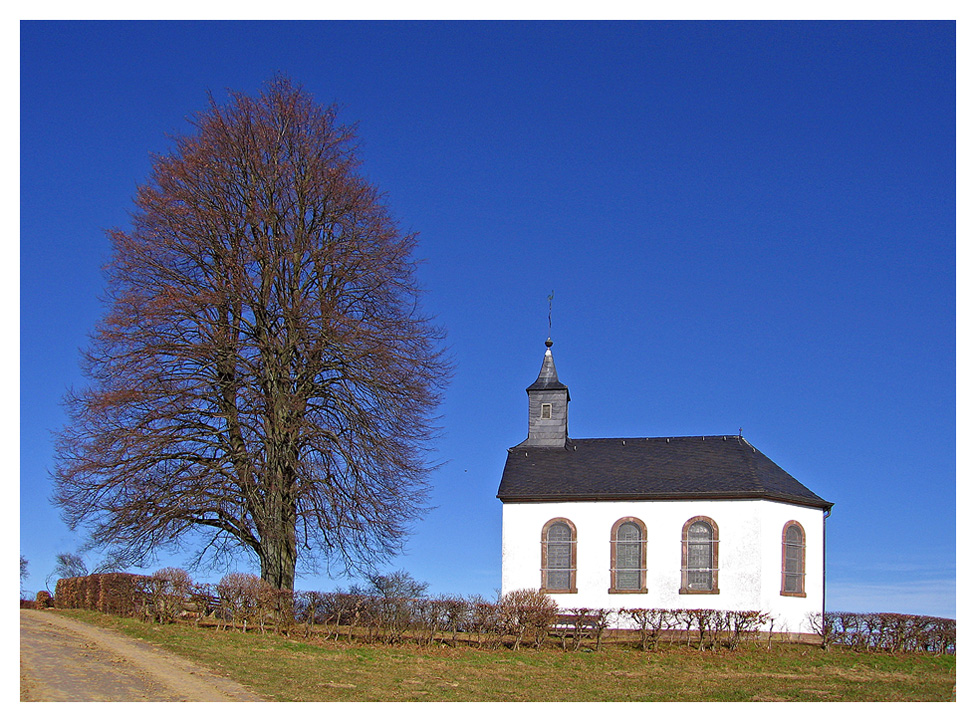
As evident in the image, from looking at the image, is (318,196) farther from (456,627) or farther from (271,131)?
(456,627)

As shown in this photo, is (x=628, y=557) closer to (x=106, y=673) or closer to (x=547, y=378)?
(x=547, y=378)

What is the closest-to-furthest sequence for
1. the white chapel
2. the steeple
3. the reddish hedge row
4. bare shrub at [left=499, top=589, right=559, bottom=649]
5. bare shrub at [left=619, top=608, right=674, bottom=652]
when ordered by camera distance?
1. bare shrub at [left=499, top=589, right=559, bottom=649]
2. the reddish hedge row
3. bare shrub at [left=619, top=608, right=674, bottom=652]
4. the white chapel
5. the steeple

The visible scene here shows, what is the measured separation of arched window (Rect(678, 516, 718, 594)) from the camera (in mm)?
29781

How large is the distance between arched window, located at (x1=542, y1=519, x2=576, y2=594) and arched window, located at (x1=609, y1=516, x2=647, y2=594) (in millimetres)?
1174

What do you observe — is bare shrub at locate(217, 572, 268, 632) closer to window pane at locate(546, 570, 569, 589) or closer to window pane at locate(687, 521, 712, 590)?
window pane at locate(546, 570, 569, 589)

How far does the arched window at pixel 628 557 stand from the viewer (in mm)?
30141

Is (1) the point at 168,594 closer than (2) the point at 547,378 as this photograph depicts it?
Yes

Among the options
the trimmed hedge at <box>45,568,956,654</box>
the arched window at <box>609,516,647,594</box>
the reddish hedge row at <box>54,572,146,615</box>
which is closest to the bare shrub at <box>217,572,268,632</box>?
the trimmed hedge at <box>45,568,956,654</box>

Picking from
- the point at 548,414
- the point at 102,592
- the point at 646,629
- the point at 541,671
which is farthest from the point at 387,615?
the point at 548,414

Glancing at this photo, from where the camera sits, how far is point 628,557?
3039 cm

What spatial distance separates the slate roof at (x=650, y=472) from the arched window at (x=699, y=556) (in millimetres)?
869

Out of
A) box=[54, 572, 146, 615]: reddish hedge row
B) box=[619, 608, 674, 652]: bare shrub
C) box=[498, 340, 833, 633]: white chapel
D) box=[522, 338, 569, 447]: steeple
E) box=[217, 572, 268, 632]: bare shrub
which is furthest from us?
box=[522, 338, 569, 447]: steeple

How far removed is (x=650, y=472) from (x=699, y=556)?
2955 millimetres

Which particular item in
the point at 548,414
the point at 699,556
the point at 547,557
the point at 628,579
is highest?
the point at 548,414
